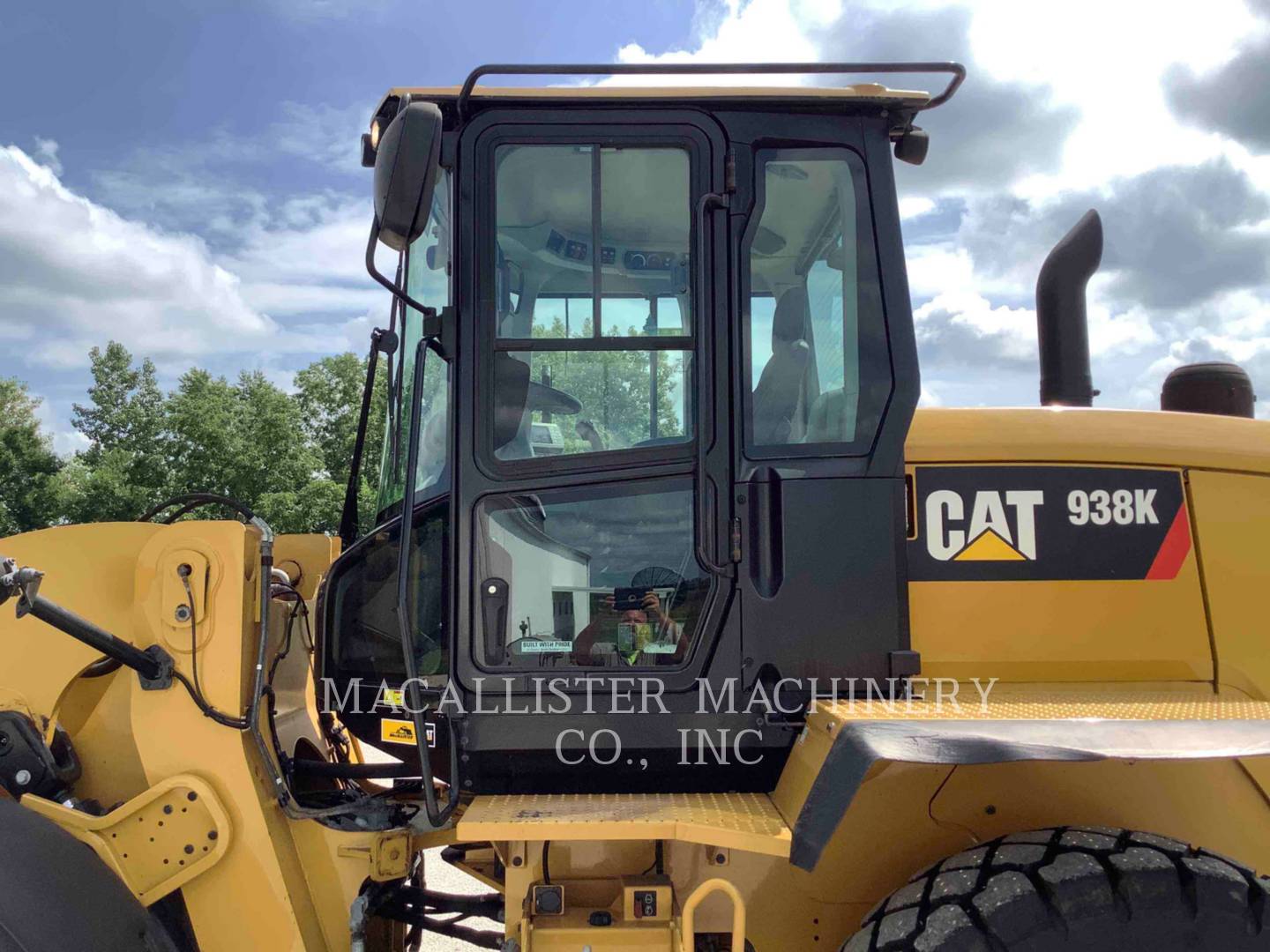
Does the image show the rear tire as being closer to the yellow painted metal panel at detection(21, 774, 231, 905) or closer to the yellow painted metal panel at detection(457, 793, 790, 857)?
the yellow painted metal panel at detection(457, 793, 790, 857)

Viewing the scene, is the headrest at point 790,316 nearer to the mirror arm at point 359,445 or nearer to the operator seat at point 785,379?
the operator seat at point 785,379

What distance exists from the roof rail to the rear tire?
6.31ft

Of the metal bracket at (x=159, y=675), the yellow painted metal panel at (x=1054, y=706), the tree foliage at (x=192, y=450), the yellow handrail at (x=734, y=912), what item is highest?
the tree foliage at (x=192, y=450)

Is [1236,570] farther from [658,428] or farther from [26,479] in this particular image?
[26,479]

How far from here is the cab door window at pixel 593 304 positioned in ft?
8.29

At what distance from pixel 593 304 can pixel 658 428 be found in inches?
14.5

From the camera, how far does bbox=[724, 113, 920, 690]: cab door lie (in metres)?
2.47

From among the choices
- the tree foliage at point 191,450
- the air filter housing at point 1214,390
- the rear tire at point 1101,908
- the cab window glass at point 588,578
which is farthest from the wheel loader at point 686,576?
the tree foliage at point 191,450

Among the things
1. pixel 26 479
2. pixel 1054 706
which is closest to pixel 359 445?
pixel 1054 706

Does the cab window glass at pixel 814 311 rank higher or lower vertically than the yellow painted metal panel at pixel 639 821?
higher

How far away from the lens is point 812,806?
7.06 ft

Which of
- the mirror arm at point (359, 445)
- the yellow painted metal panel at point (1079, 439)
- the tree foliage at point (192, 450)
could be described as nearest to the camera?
the yellow painted metal panel at point (1079, 439)

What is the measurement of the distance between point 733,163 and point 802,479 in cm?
86

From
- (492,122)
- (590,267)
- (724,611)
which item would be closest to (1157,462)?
(724,611)
